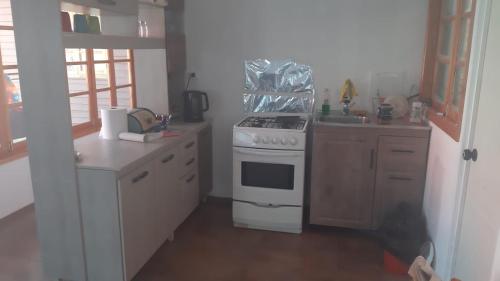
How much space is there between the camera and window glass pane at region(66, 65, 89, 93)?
144 inches

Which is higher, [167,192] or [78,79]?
[78,79]

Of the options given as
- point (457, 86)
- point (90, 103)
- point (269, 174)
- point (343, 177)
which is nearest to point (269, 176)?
point (269, 174)

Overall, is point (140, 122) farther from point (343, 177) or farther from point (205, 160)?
point (343, 177)

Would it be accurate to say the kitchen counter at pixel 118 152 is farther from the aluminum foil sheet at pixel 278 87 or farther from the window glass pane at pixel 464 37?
the window glass pane at pixel 464 37

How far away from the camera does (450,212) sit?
7.40 feet

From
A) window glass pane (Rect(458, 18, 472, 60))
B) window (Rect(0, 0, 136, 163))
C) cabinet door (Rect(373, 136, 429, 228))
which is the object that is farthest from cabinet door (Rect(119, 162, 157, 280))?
window glass pane (Rect(458, 18, 472, 60))

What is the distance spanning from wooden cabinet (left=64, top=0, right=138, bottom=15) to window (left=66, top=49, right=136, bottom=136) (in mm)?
988

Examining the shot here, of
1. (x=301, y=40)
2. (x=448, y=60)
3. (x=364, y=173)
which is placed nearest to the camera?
(x=448, y=60)

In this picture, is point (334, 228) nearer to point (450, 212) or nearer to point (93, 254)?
point (450, 212)

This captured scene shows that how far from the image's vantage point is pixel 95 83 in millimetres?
3811

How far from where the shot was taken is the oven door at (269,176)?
2994 mm

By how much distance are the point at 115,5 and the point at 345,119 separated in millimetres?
1861

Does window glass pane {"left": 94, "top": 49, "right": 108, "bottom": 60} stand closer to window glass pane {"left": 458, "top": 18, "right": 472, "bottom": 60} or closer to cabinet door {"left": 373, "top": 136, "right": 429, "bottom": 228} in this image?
cabinet door {"left": 373, "top": 136, "right": 429, "bottom": 228}

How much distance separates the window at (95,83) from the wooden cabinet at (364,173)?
2004 mm
